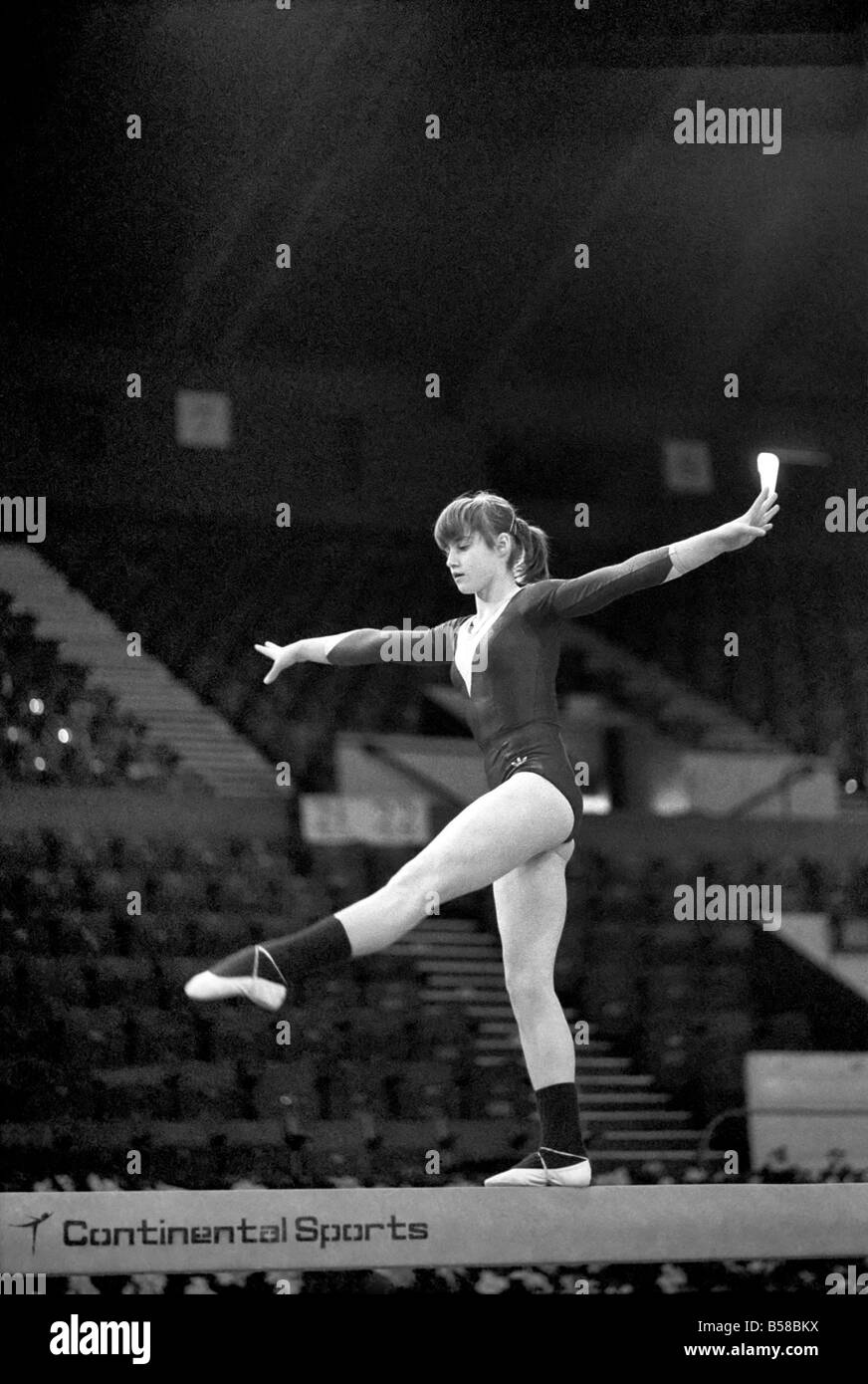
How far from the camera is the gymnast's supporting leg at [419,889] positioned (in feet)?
12.8

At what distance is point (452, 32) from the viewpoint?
5711 millimetres

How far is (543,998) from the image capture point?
4.32m

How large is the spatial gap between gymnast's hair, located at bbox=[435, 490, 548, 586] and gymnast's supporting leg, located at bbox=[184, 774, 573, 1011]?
24.6 inches

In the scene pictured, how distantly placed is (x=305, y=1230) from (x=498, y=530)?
196 centimetres

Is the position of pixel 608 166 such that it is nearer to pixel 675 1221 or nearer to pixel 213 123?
pixel 213 123

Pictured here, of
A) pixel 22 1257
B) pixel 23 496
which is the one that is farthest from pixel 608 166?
pixel 22 1257

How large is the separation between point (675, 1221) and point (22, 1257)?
177 cm

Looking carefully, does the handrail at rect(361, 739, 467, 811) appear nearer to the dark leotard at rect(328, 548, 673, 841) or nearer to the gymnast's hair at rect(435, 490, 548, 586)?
the dark leotard at rect(328, 548, 673, 841)

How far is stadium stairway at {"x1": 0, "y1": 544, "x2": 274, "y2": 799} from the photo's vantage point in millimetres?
5645

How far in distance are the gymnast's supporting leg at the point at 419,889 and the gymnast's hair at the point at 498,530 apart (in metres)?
0.62
